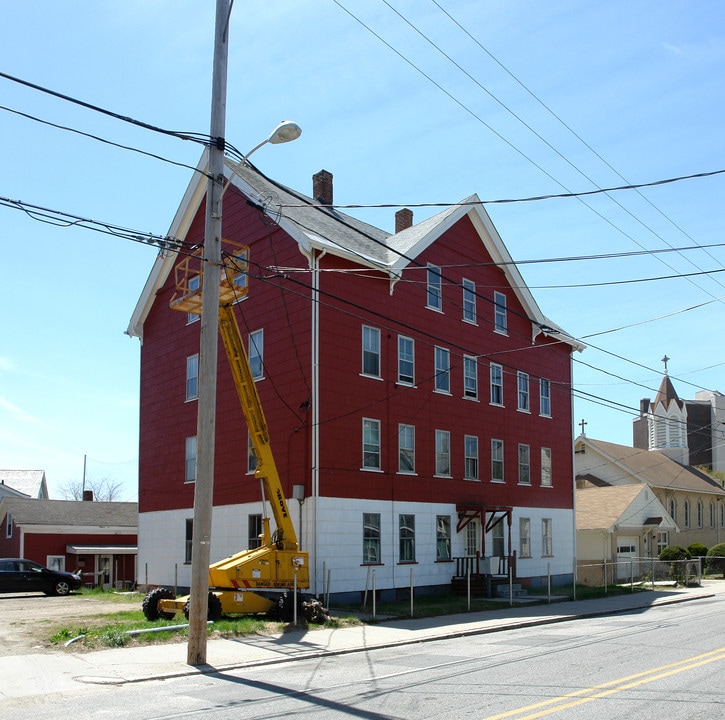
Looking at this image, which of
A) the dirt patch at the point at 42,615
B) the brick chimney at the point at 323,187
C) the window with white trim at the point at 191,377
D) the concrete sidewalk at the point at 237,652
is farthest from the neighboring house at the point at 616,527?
the dirt patch at the point at 42,615

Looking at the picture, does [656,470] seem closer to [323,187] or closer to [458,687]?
[323,187]

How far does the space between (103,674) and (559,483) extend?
25.3m

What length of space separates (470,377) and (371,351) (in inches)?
215

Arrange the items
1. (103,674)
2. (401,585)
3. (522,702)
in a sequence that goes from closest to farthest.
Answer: (522,702), (103,674), (401,585)

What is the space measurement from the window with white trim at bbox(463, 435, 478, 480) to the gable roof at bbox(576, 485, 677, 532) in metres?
12.0

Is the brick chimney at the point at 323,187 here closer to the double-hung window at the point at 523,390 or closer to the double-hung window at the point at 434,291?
the double-hung window at the point at 434,291

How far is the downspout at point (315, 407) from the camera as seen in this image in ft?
78.9

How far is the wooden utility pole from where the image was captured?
14.0m

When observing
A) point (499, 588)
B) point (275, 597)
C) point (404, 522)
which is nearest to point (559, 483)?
point (499, 588)

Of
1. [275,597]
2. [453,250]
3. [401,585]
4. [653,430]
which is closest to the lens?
[275,597]

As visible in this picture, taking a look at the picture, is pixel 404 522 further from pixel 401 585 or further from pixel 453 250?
pixel 453 250

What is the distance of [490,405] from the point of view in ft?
104

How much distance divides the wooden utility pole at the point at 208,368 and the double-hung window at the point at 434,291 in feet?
49.7

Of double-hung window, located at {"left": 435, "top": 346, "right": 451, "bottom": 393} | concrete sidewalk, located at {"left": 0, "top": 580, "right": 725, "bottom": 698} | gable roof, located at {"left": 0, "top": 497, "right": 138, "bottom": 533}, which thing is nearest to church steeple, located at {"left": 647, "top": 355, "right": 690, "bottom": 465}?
double-hung window, located at {"left": 435, "top": 346, "right": 451, "bottom": 393}
